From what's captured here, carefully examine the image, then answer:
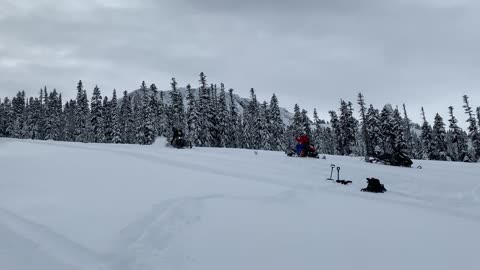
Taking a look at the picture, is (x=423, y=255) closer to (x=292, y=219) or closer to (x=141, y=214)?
(x=292, y=219)

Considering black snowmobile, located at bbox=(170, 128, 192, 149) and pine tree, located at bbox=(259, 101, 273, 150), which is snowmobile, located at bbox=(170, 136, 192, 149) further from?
pine tree, located at bbox=(259, 101, 273, 150)

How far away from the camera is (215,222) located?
687cm

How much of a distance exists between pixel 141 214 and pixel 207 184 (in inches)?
134

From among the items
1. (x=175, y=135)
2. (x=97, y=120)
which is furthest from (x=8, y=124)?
(x=175, y=135)

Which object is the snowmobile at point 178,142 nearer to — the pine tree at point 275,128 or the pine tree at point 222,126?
the pine tree at point 222,126

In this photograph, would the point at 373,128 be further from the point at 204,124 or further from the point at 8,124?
the point at 8,124

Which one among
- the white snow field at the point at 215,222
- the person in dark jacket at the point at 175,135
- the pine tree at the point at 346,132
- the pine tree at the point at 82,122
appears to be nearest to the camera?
the white snow field at the point at 215,222

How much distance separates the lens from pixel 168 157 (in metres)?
16.6

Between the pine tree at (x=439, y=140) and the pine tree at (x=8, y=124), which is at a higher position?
the pine tree at (x=8, y=124)

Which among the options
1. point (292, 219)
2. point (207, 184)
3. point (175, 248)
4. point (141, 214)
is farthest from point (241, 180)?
point (175, 248)

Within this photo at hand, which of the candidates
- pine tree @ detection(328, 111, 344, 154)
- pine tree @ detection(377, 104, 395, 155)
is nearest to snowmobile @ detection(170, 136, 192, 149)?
pine tree @ detection(377, 104, 395, 155)

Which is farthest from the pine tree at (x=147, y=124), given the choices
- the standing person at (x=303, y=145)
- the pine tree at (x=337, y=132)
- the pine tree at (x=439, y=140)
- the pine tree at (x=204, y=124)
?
the pine tree at (x=439, y=140)

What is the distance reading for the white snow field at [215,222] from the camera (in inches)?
209

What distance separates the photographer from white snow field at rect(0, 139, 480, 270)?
5316 millimetres
